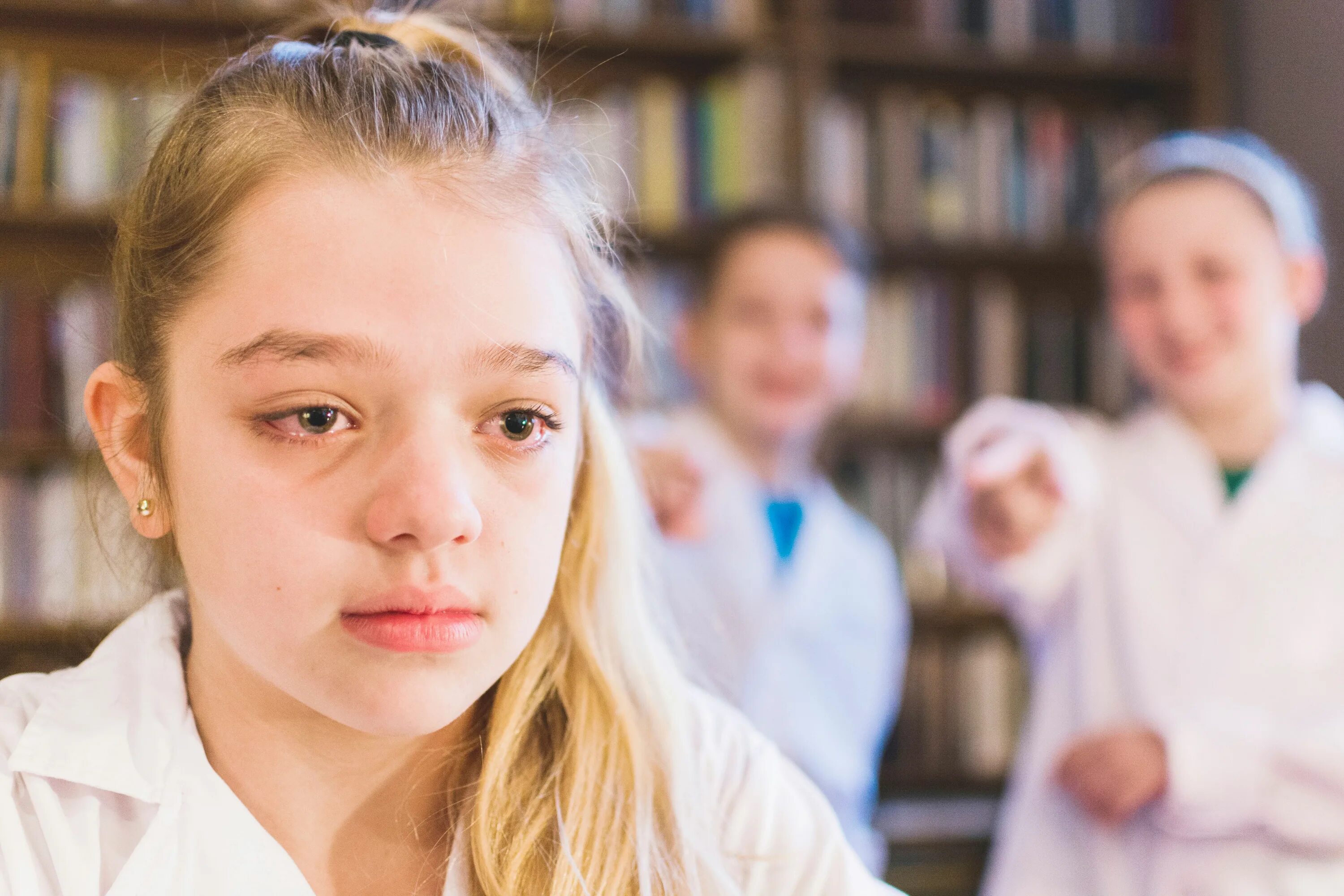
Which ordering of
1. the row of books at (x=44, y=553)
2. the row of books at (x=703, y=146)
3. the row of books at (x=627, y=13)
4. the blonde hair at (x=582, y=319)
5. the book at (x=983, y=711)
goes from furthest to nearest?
1. the book at (x=983, y=711)
2. the row of books at (x=703, y=146)
3. the row of books at (x=627, y=13)
4. the row of books at (x=44, y=553)
5. the blonde hair at (x=582, y=319)

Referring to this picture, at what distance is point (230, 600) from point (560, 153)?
15.5 inches

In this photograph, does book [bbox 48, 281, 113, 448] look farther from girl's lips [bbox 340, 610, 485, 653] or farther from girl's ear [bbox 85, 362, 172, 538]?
girl's lips [bbox 340, 610, 485, 653]

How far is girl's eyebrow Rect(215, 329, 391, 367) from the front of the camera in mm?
667

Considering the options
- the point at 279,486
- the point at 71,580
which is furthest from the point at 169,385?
the point at 71,580

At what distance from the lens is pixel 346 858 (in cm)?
79

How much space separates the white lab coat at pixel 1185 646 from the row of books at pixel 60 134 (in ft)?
5.21

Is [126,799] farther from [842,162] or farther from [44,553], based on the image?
[842,162]

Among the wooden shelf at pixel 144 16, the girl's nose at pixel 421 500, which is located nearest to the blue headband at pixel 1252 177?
the girl's nose at pixel 421 500

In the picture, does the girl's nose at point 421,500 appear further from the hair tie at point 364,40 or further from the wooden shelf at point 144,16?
the wooden shelf at point 144,16

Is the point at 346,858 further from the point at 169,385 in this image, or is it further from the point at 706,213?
the point at 706,213

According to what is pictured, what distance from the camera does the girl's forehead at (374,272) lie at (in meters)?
0.67

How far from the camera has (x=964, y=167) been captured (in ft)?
8.18

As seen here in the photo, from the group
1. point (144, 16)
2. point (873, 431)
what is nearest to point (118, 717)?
point (144, 16)

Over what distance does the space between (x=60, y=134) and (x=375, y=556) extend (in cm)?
183
